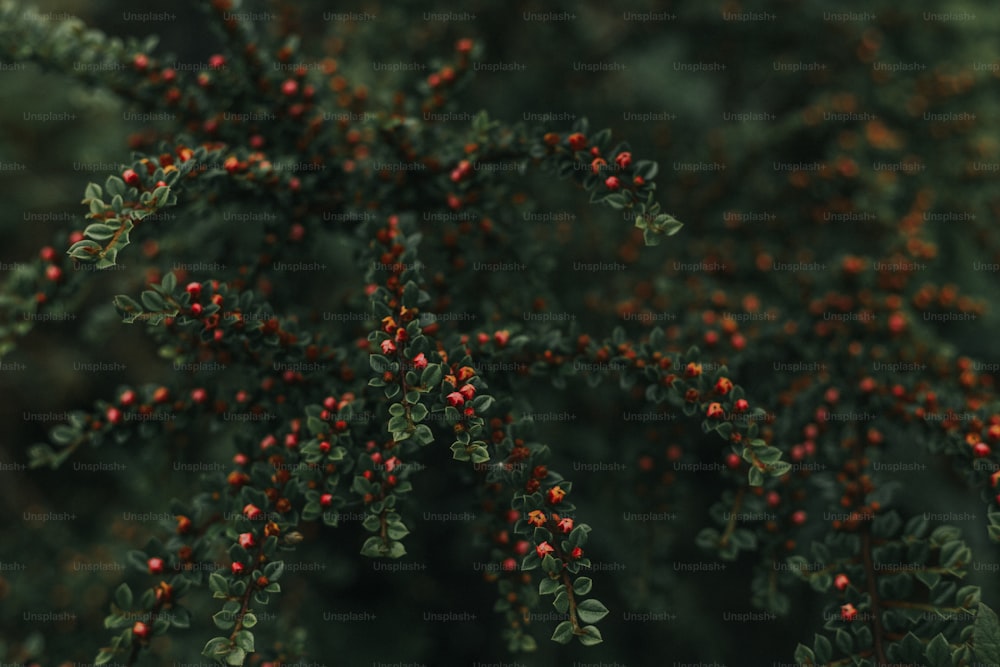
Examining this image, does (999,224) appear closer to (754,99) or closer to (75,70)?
(754,99)

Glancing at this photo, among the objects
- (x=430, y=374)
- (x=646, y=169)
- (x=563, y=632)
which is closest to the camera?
(x=563, y=632)

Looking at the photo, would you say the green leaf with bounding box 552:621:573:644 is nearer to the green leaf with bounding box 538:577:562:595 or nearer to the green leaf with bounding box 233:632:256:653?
the green leaf with bounding box 538:577:562:595

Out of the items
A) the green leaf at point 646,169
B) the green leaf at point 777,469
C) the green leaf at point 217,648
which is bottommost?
the green leaf at point 217,648

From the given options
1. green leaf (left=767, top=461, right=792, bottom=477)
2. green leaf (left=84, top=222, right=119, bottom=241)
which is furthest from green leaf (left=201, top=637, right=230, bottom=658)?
green leaf (left=767, top=461, right=792, bottom=477)

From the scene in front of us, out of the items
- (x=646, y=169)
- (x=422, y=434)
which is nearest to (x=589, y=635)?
(x=422, y=434)

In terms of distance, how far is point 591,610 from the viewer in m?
1.23

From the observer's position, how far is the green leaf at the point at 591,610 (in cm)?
121

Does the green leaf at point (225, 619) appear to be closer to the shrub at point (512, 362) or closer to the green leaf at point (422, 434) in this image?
the shrub at point (512, 362)

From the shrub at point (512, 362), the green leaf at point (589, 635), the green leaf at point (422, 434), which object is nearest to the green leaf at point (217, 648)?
the shrub at point (512, 362)

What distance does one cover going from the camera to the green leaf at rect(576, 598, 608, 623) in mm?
Answer: 1210

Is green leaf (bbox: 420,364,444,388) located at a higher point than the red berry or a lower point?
lower

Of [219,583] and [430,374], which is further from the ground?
[430,374]

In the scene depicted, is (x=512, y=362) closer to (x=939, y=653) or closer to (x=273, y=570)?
(x=273, y=570)

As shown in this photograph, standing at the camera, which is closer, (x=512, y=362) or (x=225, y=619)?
(x=225, y=619)
